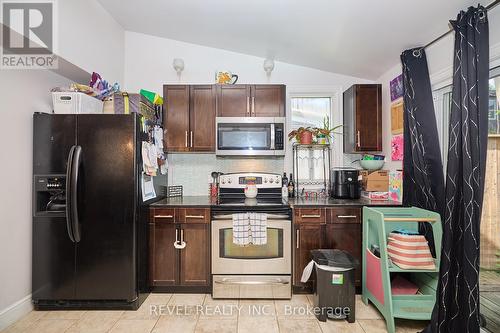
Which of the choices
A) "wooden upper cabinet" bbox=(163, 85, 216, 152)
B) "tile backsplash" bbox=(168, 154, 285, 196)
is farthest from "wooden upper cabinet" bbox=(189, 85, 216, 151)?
"tile backsplash" bbox=(168, 154, 285, 196)

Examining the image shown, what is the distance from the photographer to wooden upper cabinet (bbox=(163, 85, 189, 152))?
9.64 feet

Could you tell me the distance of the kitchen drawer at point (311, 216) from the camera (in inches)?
101

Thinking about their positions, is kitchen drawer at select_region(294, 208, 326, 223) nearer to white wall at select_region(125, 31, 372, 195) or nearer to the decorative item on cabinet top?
white wall at select_region(125, 31, 372, 195)

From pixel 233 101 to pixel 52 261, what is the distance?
230cm

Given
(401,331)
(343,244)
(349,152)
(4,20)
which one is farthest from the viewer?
(349,152)

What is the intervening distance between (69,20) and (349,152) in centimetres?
309

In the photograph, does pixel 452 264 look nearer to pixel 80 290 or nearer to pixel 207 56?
pixel 80 290

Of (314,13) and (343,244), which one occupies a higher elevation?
(314,13)

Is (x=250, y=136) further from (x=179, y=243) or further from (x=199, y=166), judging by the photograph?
(x=179, y=243)

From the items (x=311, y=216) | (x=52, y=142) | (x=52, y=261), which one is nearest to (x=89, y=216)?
(x=52, y=261)

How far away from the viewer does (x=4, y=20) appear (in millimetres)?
1817

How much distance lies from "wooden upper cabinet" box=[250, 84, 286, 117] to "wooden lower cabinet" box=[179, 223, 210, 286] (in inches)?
54.1

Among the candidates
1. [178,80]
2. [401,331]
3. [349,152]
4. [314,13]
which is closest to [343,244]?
[401,331]

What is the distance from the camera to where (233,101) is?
2.94 m
